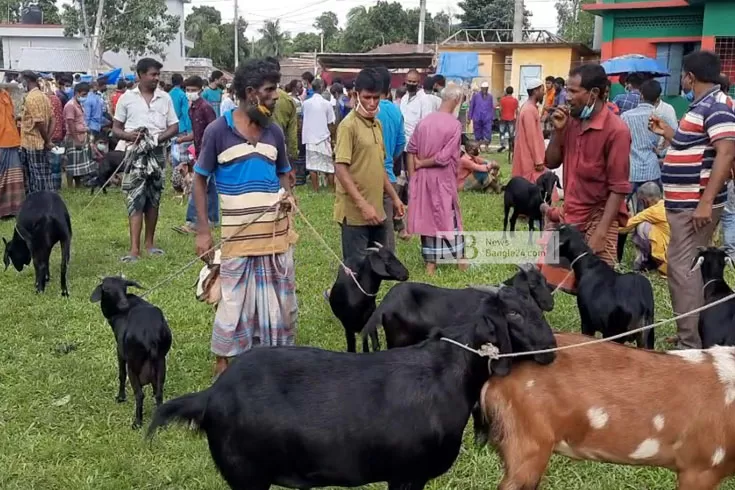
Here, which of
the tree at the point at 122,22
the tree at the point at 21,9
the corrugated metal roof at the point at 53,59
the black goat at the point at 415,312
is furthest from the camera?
the tree at the point at 21,9

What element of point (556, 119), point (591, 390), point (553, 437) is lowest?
point (553, 437)

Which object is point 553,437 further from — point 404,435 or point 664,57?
point 664,57

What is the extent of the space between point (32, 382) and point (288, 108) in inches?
254

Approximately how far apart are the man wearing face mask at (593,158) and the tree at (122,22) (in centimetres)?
3656

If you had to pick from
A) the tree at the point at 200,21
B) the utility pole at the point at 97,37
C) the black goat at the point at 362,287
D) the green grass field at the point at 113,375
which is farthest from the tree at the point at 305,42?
the black goat at the point at 362,287

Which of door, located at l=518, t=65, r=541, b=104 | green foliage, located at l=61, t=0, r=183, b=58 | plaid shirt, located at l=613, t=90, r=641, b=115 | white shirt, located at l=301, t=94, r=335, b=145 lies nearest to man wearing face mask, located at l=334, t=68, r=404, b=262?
plaid shirt, located at l=613, t=90, r=641, b=115

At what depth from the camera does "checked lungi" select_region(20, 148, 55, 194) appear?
11.3 m

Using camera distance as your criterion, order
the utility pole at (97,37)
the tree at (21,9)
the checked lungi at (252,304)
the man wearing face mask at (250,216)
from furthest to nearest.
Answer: the tree at (21,9)
the utility pole at (97,37)
the checked lungi at (252,304)
the man wearing face mask at (250,216)

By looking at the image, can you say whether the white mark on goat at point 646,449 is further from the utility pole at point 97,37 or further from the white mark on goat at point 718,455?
the utility pole at point 97,37

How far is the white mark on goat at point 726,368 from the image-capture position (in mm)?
3166

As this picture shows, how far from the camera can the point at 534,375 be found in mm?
3209

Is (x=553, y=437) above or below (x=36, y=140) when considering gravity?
below

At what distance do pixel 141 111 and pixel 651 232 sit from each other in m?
5.67

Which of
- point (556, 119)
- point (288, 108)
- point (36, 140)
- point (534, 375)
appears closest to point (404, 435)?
point (534, 375)
